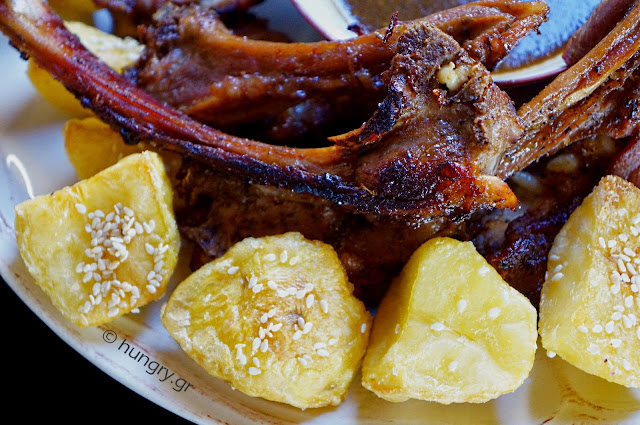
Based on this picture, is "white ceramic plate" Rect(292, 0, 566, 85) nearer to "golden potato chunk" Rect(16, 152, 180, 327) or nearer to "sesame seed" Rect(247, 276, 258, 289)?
"golden potato chunk" Rect(16, 152, 180, 327)

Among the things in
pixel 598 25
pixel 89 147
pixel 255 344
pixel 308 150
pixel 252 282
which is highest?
pixel 598 25

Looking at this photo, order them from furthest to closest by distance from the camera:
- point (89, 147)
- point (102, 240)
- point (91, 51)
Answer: point (91, 51) → point (89, 147) → point (102, 240)

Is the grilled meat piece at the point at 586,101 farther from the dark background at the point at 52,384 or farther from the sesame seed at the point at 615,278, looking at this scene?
the dark background at the point at 52,384

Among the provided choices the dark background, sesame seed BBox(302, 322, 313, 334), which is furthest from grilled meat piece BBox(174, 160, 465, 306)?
the dark background

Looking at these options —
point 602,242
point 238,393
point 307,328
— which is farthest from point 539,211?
point 238,393

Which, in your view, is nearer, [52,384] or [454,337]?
[454,337]

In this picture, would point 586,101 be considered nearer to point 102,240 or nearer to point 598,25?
point 598,25
